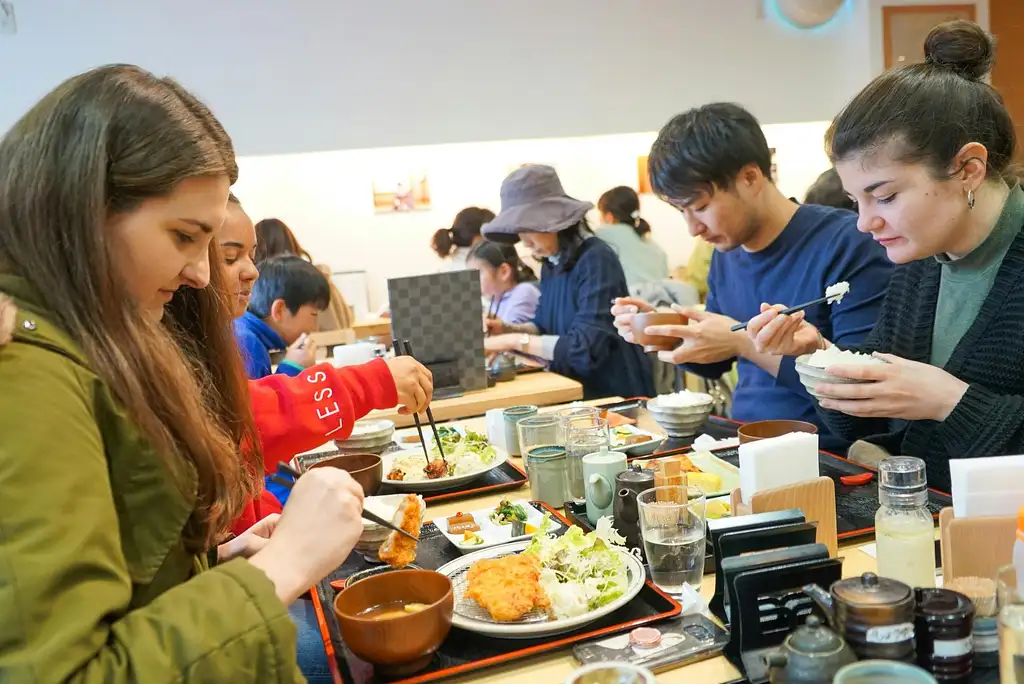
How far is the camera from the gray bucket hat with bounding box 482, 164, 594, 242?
348cm

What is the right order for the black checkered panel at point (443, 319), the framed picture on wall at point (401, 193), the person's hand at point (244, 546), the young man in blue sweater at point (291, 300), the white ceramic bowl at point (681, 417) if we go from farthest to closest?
the framed picture on wall at point (401, 193), the young man in blue sweater at point (291, 300), the black checkered panel at point (443, 319), the white ceramic bowl at point (681, 417), the person's hand at point (244, 546)

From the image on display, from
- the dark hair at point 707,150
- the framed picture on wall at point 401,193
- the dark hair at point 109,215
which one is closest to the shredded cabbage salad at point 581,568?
the dark hair at point 109,215

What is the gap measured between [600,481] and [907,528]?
0.53m

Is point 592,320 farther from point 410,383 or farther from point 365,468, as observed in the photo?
point 365,468

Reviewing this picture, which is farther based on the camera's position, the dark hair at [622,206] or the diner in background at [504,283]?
the dark hair at [622,206]

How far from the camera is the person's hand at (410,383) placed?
6.04 feet

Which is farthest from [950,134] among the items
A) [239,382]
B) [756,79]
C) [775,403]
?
[756,79]

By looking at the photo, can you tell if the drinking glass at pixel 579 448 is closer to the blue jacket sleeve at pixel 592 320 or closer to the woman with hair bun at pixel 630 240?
the blue jacket sleeve at pixel 592 320

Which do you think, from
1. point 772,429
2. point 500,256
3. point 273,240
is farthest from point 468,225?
point 772,429

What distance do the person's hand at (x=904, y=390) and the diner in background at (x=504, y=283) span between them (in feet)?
9.78

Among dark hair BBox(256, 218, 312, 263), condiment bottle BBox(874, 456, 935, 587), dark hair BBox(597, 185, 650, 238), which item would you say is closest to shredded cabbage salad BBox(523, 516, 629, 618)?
condiment bottle BBox(874, 456, 935, 587)

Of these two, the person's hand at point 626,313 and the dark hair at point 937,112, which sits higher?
the dark hair at point 937,112

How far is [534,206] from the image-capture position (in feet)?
11.6

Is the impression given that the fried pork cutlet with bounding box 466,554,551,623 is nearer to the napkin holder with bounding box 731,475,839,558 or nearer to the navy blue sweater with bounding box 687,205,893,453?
the napkin holder with bounding box 731,475,839,558
